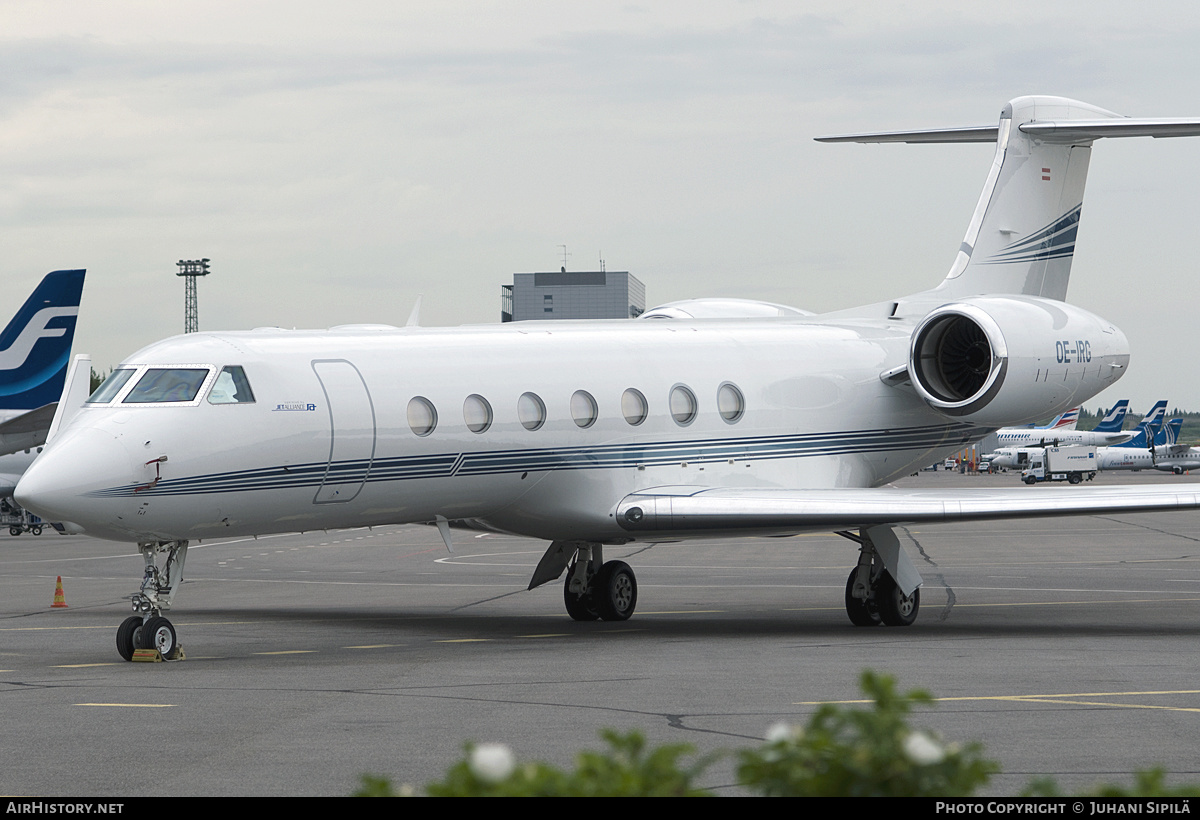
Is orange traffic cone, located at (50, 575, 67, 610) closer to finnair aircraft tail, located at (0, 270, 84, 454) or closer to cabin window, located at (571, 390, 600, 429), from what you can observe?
cabin window, located at (571, 390, 600, 429)

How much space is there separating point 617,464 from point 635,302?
12247 cm

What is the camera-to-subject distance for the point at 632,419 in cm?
1752

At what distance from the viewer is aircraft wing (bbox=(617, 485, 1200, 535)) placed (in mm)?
16266

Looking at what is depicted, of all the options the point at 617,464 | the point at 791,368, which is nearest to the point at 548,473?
the point at 617,464

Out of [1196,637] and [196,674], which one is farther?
[1196,637]

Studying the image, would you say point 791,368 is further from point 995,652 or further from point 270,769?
point 270,769

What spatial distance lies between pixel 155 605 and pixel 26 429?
24177 millimetres

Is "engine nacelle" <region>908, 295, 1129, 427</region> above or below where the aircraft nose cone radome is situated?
above

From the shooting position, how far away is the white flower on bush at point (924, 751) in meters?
2.98

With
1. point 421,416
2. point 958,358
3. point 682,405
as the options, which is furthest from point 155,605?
point 958,358

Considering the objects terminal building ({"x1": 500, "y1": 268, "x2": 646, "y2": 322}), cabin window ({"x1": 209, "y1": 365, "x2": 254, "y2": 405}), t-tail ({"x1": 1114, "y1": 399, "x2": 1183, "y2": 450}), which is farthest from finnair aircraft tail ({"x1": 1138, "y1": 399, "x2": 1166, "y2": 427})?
cabin window ({"x1": 209, "y1": 365, "x2": 254, "y2": 405})

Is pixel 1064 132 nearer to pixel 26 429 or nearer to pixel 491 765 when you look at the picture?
pixel 491 765

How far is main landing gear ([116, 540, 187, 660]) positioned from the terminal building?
4803 inches
